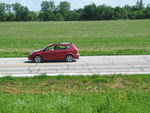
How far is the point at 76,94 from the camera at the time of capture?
953 cm

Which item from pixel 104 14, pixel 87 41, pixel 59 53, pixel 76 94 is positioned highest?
pixel 104 14

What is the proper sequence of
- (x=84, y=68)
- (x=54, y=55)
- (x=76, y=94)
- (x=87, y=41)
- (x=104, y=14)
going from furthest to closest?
(x=104, y=14) → (x=87, y=41) → (x=54, y=55) → (x=84, y=68) → (x=76, y=94)

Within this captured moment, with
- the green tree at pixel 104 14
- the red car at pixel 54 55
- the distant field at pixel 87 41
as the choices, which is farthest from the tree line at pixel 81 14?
the red car at pixel 54 55

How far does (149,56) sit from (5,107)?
1809 cm

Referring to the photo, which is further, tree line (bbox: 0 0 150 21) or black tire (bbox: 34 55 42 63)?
tree line (bbox: 0 0 150 21)

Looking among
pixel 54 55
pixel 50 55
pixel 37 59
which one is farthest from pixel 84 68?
pixel 37 59

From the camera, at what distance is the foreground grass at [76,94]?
6.94m

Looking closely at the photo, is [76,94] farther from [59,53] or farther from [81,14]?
[81,14]

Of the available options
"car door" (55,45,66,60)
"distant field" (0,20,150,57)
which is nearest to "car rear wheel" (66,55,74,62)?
"car door" (55,45,66,60)

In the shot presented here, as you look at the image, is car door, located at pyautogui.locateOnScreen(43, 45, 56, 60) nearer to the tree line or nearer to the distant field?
the distant field

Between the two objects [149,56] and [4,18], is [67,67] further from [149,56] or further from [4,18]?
[4,18]

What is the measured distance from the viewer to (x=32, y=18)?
157 meters

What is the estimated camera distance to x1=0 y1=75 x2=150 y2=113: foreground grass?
22.8ft

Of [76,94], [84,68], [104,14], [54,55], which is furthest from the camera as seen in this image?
[104,14]
